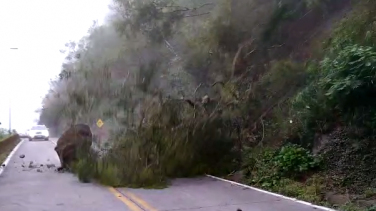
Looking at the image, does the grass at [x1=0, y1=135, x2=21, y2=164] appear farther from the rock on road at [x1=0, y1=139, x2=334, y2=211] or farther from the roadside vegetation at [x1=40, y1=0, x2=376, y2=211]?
the rock on road at [x1=0, y1=139, x2=334, y2=211]

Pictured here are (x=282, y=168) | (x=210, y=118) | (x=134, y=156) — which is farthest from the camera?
(x=210, y=118)

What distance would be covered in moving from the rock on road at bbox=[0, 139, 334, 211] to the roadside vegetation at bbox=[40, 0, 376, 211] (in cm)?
65

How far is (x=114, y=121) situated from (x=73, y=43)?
67.6ft

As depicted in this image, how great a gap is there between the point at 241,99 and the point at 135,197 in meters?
6.21

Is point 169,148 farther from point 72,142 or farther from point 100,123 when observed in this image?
point 72,142

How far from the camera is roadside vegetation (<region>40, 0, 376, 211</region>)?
10.3 meters

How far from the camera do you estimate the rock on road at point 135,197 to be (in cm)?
917

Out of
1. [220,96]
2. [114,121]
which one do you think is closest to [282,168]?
[220,96]

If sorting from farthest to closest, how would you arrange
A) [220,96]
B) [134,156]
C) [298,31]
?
[298,31], [220,96], [134,156]

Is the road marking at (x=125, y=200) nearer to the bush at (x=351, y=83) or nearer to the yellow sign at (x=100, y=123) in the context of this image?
the yellow sign at (x=100, y=123)

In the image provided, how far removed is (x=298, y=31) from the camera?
16547 mm

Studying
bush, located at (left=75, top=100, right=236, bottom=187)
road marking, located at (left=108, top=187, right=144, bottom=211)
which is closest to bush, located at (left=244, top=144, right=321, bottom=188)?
bush, located at (left=75, top=100, right=236, bottom=187)

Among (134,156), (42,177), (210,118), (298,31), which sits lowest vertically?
(42,177)

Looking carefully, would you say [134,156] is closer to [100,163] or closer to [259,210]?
[100,163]
